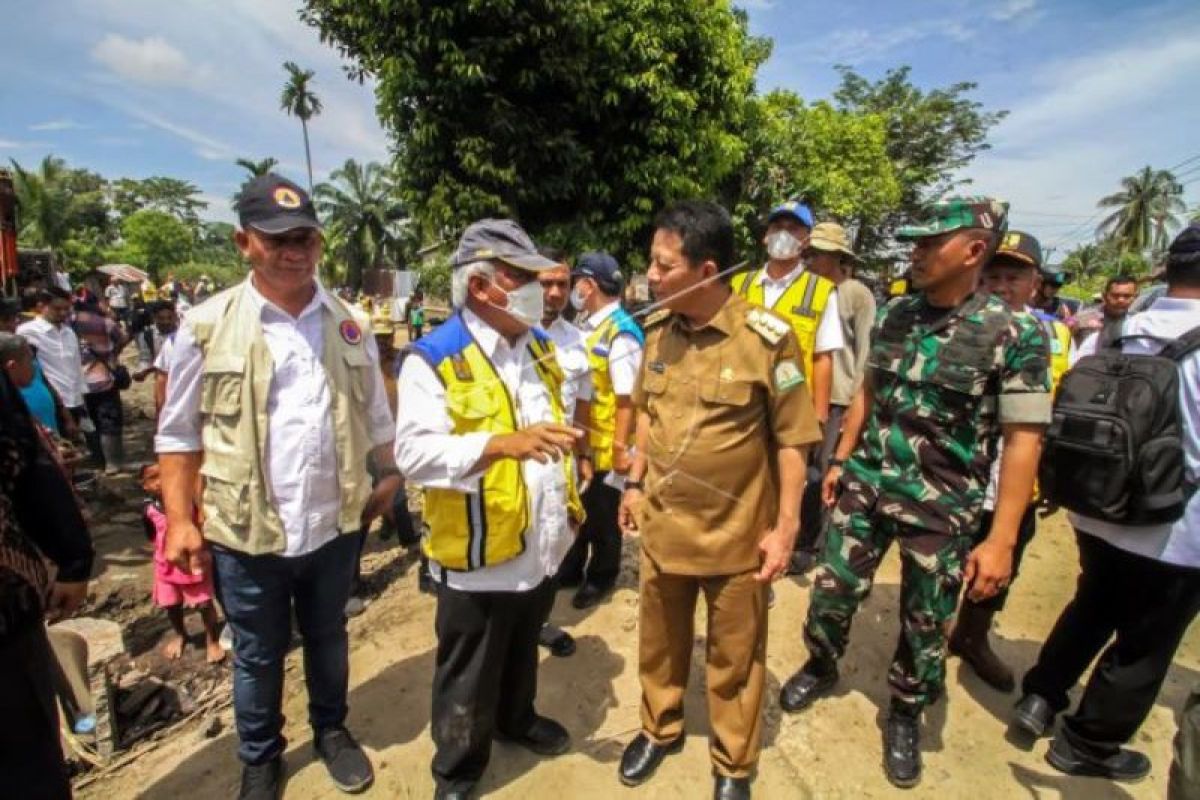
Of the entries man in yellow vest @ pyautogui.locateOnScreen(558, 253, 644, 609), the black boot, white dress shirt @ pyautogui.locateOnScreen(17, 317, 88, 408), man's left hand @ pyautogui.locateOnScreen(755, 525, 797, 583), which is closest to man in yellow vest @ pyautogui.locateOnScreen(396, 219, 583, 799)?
man's left hand @ pyautogui.locateOnScreen(755, 525, 797, 583)

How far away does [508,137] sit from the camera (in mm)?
7688

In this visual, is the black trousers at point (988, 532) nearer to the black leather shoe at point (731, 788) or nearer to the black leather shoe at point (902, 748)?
the black leather shoe at point (902, 748)

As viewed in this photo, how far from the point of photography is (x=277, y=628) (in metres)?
2.25

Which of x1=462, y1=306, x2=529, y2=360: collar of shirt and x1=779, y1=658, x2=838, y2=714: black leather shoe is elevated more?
x1=462, y1=306, x2=529, y2=360: collar of shirt

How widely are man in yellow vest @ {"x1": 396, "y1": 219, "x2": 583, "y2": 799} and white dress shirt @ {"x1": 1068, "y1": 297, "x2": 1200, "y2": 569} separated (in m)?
2.27

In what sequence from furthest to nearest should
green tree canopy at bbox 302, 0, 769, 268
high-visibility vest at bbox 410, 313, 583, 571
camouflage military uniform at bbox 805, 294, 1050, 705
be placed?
green tree canopy at bbox 302, 0, 769, 268 < camouflage military uniform at bbox 805, 294, 1050, 705 < high-visibility vest at bbox 410, 313, 583, 571

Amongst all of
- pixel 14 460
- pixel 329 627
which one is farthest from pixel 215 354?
pixel 329 627

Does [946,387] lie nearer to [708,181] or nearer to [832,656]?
[832,656]

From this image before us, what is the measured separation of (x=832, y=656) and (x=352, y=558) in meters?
2.27

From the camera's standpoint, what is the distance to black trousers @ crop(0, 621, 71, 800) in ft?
5.26

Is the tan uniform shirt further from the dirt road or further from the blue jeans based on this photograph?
the blue jeans

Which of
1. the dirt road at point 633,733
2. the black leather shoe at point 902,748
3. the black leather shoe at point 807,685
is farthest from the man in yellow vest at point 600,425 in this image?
the black leather shoe at point 902,748

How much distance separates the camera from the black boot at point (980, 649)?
3082mm

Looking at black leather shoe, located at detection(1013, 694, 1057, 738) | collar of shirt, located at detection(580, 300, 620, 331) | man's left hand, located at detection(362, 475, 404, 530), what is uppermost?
collar of shirt, located at detection(580, 300, 620, 331)
